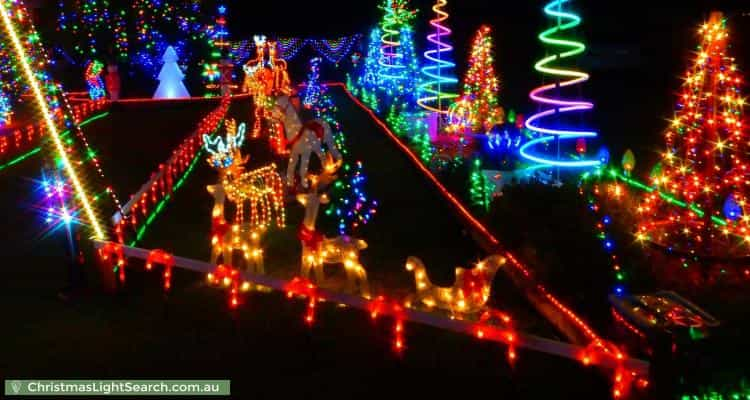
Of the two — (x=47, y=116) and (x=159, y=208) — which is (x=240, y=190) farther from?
(x=47, y=116)

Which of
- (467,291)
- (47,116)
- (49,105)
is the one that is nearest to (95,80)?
(49,105)

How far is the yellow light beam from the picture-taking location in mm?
7266

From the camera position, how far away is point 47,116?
7.57 meters

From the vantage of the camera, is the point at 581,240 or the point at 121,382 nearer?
the point at 121,382

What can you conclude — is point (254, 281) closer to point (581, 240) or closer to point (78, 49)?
point (581, 240)

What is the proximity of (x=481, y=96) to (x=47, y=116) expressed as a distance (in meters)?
11.6

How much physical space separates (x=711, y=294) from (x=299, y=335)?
4256mm

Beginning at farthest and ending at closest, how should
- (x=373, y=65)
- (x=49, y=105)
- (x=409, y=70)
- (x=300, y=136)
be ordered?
(x=373, y=65), (x=409, y=70), (x=300, y=136), (x=49, y=105)

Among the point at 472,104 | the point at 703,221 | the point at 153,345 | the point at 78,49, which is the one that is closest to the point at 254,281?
the point at 153,345

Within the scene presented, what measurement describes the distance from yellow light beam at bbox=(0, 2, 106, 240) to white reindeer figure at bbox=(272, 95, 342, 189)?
4709 millimetres

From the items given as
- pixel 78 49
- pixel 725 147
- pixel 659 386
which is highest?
pixel 78 49

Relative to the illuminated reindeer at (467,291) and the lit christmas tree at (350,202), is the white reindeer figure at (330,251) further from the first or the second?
the lit christmas tree at (350,202)

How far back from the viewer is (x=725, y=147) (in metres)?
7.88

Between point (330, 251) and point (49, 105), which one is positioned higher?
point (49, 105)
